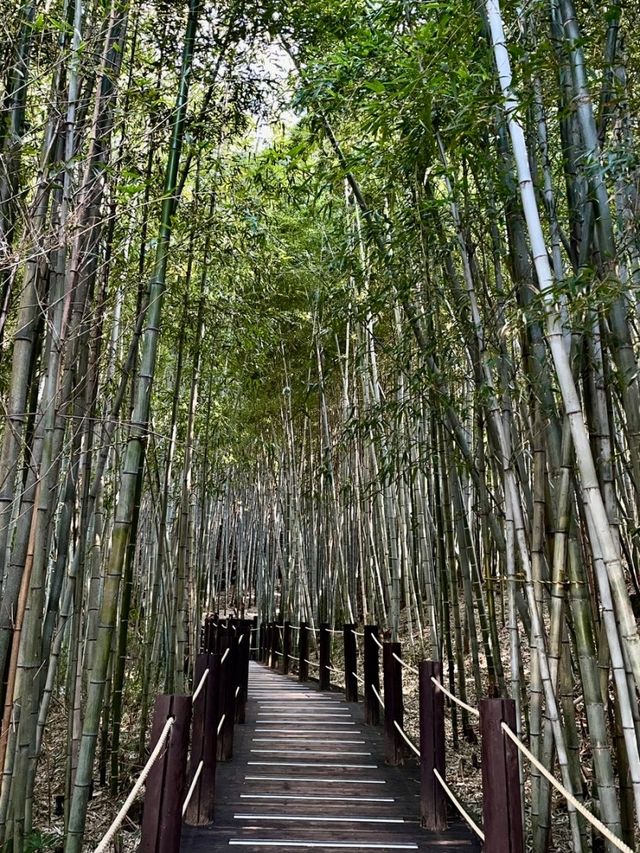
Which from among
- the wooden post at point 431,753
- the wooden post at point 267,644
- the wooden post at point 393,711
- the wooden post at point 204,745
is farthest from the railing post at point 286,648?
the wooden post at point 431,753

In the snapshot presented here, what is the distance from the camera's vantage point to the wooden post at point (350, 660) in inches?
195

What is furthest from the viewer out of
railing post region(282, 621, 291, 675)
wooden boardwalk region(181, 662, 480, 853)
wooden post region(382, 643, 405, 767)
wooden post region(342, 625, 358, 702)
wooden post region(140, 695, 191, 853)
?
railing post region(282, 621, 291, 675)

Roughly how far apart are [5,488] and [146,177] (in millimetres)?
1495

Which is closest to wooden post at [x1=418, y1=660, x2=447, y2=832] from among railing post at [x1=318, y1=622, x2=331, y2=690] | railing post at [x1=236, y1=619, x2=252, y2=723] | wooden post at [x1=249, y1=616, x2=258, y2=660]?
railing post at [x1=236, y1=619, x2=252, y2=723]

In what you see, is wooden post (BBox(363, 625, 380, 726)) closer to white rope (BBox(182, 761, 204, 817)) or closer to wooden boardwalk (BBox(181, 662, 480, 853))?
wooden boardwalk (BBox(181, 662, 480, 853))

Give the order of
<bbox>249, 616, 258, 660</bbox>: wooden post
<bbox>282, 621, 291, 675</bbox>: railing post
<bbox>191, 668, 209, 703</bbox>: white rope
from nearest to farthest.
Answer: <bbox>191, 668, 209, 703</bbox>: white rope < <bbox>282, 621, 291, 675</bbox>: railing post < <bbox>249, 616, 258, 660</bbox>: wooden post

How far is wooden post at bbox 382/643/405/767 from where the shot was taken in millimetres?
3379

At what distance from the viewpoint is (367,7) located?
309 centimetres

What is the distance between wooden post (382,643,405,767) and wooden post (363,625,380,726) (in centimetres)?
58

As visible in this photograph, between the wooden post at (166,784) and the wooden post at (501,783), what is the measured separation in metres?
0.85

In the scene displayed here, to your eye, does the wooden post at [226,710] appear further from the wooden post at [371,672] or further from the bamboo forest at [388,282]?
the wooden post at [371,672]

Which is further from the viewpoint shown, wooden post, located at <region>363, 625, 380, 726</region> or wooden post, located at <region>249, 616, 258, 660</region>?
wooden post, located at <region>249, 616, 258, 660</region>

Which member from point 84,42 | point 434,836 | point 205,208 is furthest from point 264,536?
point 84,42

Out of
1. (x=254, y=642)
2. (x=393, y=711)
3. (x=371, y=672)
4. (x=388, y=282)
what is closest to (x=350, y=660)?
(x=371, y=672)
